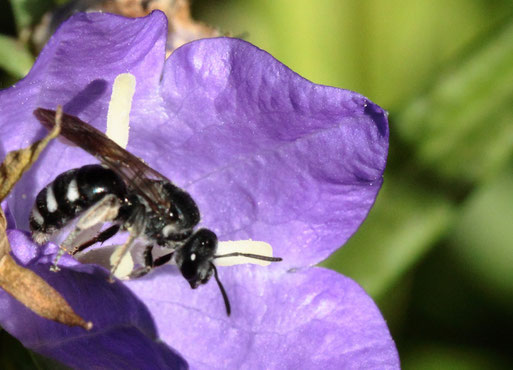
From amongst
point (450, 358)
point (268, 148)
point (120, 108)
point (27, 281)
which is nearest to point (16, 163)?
point (27, 281)

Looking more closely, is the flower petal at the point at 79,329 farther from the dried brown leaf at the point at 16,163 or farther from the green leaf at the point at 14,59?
the green leaf at the point at 14,59

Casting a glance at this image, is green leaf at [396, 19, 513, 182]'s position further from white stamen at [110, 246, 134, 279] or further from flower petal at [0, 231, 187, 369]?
flower petal at [0, 231, 187, 369]

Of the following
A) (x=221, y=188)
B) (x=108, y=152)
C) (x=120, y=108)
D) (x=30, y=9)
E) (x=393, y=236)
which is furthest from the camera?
(x=393, y=236)

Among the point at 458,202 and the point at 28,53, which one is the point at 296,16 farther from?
the point at 28,53

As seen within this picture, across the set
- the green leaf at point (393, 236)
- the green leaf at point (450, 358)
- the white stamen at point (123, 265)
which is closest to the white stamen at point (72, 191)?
the white stamen at point (123, 265)

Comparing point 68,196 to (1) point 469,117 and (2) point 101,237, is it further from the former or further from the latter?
(1) point 469,117

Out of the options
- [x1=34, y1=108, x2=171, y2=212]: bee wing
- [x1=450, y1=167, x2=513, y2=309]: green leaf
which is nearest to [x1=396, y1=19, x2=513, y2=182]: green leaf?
[x1=450, y1=167, x2=513, y2=309]: green leaf
